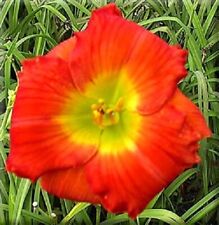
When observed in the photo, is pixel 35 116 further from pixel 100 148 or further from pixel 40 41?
pixel 40 41

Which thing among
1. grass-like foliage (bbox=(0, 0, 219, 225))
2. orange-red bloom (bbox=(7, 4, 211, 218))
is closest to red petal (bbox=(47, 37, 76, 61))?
orange-red bloom (bbox=(7, 4, 211, 218))

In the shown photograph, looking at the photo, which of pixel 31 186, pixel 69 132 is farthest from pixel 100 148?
pixel 31 186

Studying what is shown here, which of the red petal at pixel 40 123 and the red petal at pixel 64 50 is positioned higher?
the red petal at pixel 64 50

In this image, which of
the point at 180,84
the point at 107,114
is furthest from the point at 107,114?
the point at 180,84

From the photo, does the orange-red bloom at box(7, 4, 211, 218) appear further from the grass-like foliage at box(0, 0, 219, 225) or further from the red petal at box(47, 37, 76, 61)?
the grass-like foliage at box(0, 0, 219, 225)

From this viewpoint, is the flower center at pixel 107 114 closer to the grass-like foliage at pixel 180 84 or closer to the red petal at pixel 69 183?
the red petal at pixel 69 183

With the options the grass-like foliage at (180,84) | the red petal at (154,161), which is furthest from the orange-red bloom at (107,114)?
the grass-like foliage at (180,84)
